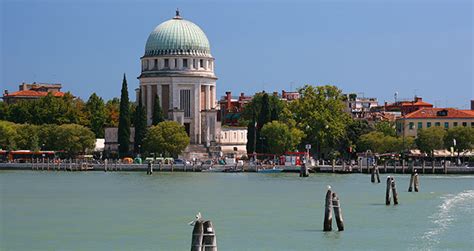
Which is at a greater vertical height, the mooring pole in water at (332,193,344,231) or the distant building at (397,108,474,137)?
the distant building at (397,108,474,137)

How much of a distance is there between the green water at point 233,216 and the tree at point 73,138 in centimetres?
3007

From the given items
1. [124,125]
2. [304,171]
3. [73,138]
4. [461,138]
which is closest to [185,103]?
[124,125]

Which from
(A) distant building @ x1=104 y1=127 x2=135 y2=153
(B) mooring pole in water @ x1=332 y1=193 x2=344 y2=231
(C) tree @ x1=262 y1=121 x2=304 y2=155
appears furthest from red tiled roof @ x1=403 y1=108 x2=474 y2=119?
(B) mooring pole in water @ x1=332 y1=193 x2=344 y2=231

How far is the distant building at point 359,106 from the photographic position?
379 feet

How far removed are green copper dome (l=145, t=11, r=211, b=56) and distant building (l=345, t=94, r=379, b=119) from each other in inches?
739

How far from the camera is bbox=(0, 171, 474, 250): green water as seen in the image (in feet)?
101

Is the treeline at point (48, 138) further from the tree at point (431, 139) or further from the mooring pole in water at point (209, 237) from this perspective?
the mooring pole in water at point (209, 237)

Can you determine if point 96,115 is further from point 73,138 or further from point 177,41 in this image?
point 73,138

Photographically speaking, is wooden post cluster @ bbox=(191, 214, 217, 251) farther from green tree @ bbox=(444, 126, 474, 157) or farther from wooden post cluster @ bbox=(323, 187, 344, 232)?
green tree @ bbox=(444, 126, 474, 157)

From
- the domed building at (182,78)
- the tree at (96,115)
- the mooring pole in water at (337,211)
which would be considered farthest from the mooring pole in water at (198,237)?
the tree at (96,115)

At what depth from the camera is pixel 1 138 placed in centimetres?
9094

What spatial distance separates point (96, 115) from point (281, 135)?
23.2 metres

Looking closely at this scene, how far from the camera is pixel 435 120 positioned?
88625 mm

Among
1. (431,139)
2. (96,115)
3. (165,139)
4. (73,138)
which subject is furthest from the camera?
(96,115)
